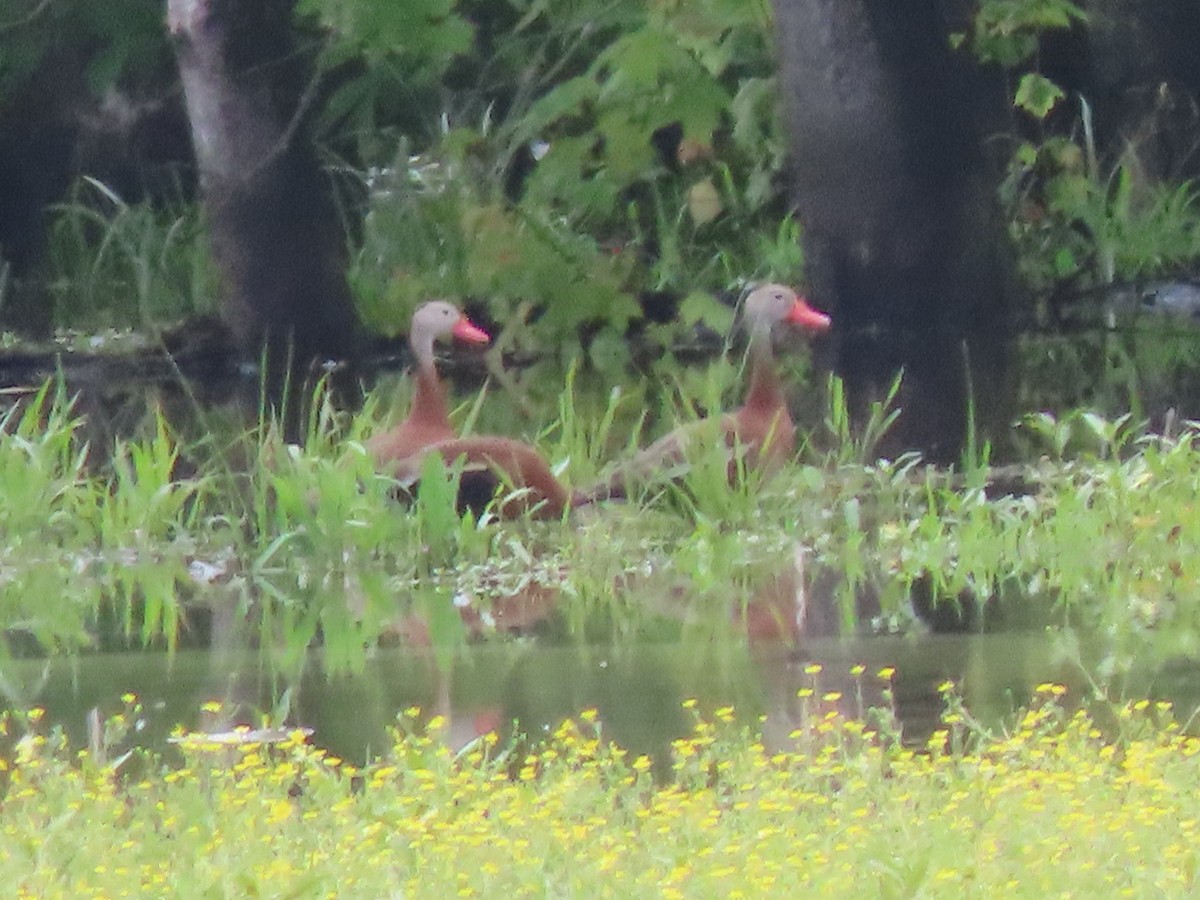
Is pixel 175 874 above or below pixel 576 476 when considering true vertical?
below

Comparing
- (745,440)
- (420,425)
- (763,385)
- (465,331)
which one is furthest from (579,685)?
(465,331)

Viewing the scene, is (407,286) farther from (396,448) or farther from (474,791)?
(474,791)

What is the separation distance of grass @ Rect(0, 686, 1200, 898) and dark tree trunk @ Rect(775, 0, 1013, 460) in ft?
19.3

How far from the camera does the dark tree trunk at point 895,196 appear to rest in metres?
11.3

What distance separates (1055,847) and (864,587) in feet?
11.3

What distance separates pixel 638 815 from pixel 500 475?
3841mm

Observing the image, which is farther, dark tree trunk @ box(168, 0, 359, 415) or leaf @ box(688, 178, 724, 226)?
leaf @ box(688, 178, 724, 226)

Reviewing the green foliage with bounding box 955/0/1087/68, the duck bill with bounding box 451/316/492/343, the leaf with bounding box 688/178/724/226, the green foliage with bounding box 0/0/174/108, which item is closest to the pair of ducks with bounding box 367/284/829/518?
the duck bill with bounding box 451/316/492/343

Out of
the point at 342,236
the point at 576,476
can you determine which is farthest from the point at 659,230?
the point at 576,476

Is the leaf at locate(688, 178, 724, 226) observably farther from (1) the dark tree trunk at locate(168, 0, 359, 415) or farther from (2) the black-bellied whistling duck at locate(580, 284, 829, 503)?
(2) the black-bellied whistling duck at locate(580, 284, 829, 503)

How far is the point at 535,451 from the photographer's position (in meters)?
8.81

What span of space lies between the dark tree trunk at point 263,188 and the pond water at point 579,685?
586 centimetres

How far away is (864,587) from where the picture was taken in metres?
7.75

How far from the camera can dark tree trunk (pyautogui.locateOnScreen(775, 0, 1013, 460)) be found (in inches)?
445
